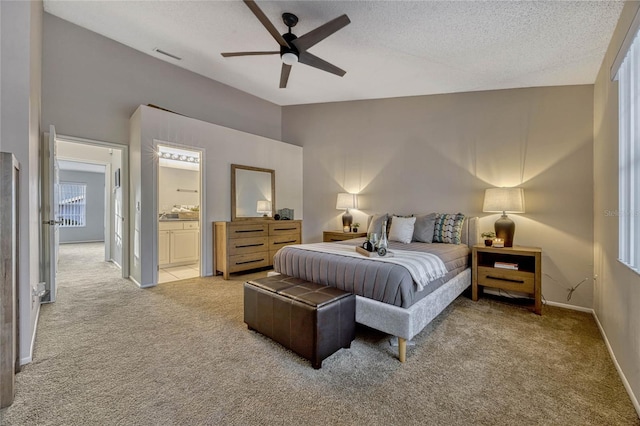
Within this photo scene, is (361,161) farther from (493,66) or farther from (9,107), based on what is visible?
(9,107)

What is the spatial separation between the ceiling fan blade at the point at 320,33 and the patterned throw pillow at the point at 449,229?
8.84 feet

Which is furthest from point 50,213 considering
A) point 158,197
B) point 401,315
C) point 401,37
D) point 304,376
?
point 401,37

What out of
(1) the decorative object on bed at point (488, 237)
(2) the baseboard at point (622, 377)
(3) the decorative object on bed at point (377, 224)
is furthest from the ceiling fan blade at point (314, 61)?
(2) the baseboard at point (622, 377)

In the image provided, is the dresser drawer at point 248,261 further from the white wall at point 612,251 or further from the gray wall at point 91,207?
the gray wall at point 91,207

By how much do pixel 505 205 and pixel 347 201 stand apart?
2.34 metres

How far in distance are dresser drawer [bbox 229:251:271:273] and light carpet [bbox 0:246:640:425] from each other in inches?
58.9

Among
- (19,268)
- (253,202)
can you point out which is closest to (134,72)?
(253,202)

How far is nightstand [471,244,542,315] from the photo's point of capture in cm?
300

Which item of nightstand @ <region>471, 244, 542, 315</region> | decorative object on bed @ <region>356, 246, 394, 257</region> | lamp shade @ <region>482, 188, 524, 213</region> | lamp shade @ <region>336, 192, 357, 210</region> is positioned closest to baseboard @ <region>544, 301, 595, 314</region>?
nightstand @ <region>471, 244, 542, 315</region>

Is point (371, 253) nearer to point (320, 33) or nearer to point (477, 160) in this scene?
point (320, 33)

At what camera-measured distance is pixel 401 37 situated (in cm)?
297

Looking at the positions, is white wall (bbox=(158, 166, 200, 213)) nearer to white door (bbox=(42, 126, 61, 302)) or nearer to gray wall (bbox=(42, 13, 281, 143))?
gray wall (bbox=(42, 13, 281, 143))

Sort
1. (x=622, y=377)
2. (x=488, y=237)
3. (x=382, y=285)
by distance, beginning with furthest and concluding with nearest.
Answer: (x=488, y=237) → (x=382, y=285) → (x=622, y=377)

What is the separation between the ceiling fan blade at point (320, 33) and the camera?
2.33 meters
